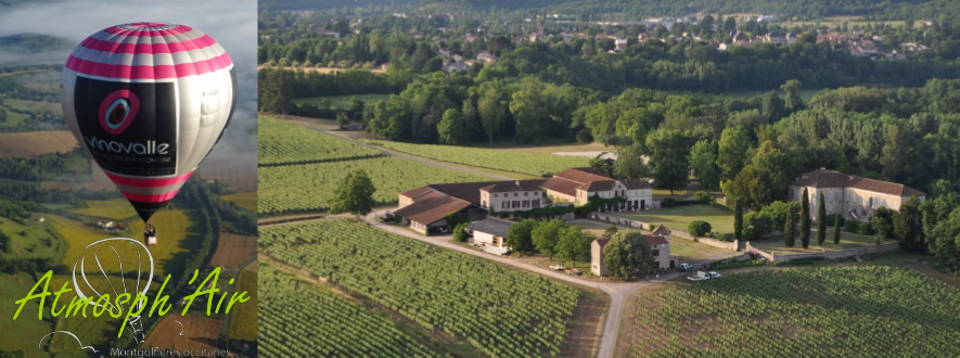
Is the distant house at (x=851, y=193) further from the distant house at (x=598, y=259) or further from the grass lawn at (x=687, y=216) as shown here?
the distant house at (x=598, y=259)

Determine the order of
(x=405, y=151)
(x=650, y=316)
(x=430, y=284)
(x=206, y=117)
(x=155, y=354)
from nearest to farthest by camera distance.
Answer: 1. (x=206, y=117)
2. (x=155, y=354)
3. (x=650, y=316)
4. (x=430, y=284)
5. (x=405, y=151)

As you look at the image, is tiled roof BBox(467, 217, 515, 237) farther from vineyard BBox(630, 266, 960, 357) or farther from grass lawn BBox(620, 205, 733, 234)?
vineyard BBox(630, 266, 960, 357)

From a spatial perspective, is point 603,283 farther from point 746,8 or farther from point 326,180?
point 746,8

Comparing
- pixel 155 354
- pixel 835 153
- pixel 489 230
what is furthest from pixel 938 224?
pixel 155 354

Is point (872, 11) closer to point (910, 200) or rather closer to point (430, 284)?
point (910, 200)

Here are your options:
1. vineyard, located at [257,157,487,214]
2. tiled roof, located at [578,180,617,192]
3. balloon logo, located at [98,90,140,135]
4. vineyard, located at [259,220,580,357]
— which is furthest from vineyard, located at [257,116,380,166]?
balloon logo, located at [98,90,140,135]

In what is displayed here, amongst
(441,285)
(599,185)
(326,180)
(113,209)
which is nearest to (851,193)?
(599,185)
